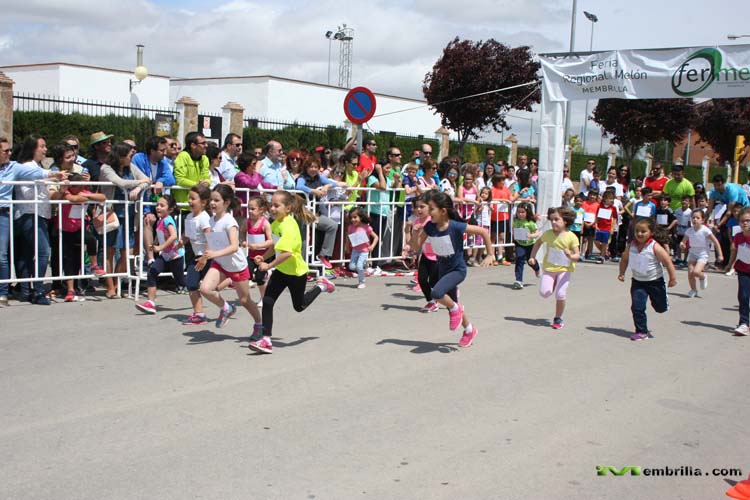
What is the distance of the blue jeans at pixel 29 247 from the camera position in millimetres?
9258

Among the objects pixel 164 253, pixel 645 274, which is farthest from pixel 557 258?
pixel 164 253

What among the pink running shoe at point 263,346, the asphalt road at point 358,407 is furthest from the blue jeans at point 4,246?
the pink running shoe at point 263,346

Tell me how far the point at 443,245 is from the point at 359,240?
3.68 metres

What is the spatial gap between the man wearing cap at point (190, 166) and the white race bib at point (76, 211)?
49.3 inches

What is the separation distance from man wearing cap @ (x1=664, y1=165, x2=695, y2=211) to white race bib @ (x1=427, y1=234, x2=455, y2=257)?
10573 mm

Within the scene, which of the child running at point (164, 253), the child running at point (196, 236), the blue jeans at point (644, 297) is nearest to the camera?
the child running at point (196, 236)

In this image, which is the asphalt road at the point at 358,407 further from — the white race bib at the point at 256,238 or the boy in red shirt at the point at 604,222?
the boy in red shirt at the point at 604,222

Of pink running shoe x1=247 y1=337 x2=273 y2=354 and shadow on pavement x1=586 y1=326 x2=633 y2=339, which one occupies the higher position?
pink running shoe x1=247 y1=337 x2=273 y2=354

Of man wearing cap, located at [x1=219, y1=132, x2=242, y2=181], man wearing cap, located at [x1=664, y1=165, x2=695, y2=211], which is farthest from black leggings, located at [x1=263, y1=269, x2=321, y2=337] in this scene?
man wearing cap, located at [x1=664, y1=165, x2=695, y2=211]

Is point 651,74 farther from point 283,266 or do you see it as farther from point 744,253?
point 283,266

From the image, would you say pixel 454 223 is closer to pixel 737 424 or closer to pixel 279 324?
pixel 279 324

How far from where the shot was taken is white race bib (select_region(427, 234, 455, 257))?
321 inches

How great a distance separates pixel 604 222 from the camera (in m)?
17.2

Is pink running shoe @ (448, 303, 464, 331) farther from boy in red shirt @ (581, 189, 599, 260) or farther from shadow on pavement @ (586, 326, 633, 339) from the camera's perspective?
boy in red shirt @ (581, 189, 599, 260)
